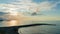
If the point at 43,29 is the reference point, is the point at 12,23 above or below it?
above

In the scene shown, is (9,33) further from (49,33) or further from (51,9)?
(51,9)

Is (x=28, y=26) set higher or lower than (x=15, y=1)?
lower

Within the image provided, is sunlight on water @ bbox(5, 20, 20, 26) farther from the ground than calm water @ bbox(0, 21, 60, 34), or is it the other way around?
sunlight on water @ bbox(5, 20, 20, 26)

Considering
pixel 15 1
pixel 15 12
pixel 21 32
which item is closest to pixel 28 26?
pixel 21 32

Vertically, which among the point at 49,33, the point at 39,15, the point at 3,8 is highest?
the point at 3,8

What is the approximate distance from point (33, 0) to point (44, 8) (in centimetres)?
Answer: 19

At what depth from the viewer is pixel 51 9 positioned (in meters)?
2.00

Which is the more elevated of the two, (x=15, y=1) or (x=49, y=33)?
(x=15, y=1)

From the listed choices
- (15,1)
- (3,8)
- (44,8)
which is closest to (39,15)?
(44,8)

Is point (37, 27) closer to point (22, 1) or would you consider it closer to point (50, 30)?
point (50, 30)

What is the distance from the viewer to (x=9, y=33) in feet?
6.37

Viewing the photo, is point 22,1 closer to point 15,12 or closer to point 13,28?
point 15,12

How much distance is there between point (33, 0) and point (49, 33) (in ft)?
1.67

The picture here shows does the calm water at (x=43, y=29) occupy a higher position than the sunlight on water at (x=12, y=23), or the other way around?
the sunlight on water at (x=12, y=23)
